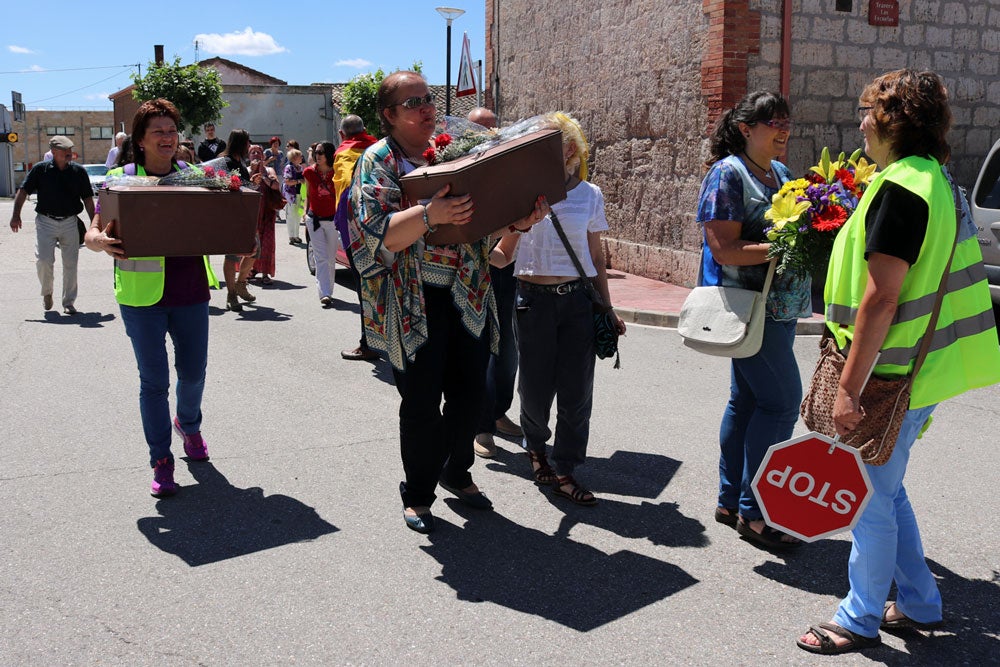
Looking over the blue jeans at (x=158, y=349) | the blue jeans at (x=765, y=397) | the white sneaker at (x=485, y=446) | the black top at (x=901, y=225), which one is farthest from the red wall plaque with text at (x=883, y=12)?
the black top at (x=901, y=225)

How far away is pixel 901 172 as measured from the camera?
2.81 m

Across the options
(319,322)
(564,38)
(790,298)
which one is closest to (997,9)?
(564,38)

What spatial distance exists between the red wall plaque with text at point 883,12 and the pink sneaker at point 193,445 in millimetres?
10036

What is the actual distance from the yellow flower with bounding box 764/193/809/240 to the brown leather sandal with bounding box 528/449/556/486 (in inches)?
72.0

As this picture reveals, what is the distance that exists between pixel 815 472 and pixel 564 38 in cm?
1334

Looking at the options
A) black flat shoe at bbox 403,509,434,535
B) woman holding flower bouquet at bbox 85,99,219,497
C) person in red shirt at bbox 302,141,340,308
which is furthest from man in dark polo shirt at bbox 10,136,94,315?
black flat shoe at bbox 403,509,434,535

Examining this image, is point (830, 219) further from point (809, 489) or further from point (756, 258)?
point (809, 489)

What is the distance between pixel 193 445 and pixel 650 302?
6.66 meters

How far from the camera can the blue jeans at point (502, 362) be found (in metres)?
5.37

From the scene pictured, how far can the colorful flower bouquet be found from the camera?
3324 mm

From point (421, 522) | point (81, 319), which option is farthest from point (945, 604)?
point (81, 319)

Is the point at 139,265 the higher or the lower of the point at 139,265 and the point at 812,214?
the lower

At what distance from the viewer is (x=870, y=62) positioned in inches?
464

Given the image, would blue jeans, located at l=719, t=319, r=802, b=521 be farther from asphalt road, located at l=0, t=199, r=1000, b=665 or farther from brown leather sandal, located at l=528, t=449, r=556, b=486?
brown leather sandal, located at l=528, t=449, r=556, b=486
